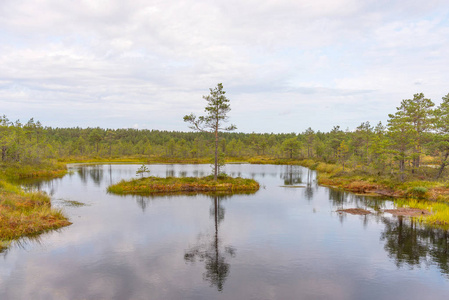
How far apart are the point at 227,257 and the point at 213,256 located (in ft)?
3.77

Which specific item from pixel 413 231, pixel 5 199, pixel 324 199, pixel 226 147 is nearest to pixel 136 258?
pixel 5 199

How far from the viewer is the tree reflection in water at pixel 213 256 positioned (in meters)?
19.3

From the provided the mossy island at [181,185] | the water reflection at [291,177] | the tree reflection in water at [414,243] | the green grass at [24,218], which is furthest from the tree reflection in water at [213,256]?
the water reflection at [291,177]

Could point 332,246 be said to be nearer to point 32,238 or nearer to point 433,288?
point 433,288

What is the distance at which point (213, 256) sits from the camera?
75.2 feet

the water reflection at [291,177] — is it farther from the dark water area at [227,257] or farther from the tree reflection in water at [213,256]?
the tree reflection in water at [213,256]

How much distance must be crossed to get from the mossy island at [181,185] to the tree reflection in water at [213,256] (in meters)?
22.4

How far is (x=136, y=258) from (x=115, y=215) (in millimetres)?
14011

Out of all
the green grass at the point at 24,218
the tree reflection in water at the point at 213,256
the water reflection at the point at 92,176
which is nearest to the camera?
the tree reflection in water at the point at 213,256

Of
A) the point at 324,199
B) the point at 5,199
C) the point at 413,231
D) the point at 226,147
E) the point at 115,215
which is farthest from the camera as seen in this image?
the point at 226,147

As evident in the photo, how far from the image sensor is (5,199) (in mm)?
31203

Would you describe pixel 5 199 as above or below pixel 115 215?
above

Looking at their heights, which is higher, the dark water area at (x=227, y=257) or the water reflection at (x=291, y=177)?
the dark water area at (x=227, y=257)

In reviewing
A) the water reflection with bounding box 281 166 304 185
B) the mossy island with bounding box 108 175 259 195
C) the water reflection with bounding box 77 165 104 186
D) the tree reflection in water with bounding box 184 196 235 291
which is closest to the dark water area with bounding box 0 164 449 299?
the tree reflection in water with bounding box 184 196 235 291
